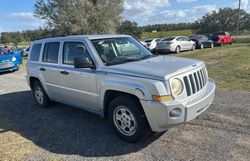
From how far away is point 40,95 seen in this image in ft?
23.6

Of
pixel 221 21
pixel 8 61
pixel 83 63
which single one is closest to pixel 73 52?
pixel 83 63

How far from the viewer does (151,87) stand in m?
4.05

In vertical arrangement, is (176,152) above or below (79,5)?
below

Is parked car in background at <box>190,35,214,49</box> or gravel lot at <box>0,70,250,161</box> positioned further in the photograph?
parked car in background at <box>190,35,214,49</box>

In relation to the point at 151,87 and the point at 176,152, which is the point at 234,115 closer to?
the point at 176,152

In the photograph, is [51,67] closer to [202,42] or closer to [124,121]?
[124,121]

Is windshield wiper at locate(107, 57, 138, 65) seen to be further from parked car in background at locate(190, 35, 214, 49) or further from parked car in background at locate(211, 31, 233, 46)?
parked car in background at locate(211, 31, 233, 46)

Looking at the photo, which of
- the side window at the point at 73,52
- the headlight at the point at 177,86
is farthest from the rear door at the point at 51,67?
the headlight at the point at 177,86

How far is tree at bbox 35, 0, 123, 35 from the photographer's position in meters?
32.2

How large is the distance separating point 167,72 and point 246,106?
9.53ft

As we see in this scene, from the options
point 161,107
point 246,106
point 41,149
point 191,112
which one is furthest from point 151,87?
point 246,106

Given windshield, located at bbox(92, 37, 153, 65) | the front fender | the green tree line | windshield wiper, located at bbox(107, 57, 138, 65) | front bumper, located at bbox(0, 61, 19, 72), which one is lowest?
front bumper, located at bbox(0, 61, 19, 72)

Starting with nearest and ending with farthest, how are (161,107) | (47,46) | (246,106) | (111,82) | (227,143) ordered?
(161,107) → (227,143) → (111,82) → (246,106) → (47,46)

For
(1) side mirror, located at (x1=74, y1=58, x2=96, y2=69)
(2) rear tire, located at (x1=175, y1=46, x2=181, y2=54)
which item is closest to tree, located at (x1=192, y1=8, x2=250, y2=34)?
(2) rear tire, located at (x1=175, y1=46, x2=181, y2=54)
